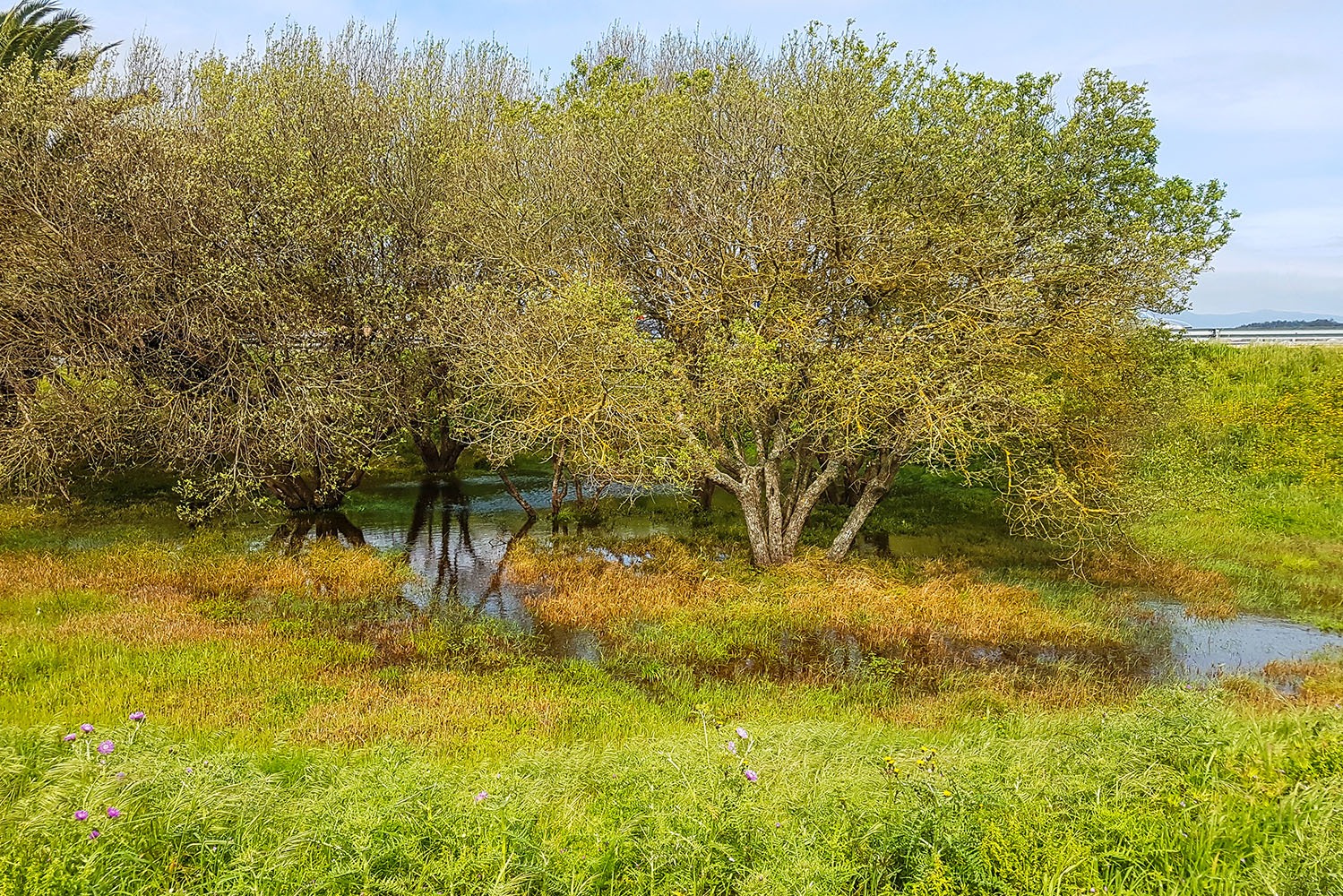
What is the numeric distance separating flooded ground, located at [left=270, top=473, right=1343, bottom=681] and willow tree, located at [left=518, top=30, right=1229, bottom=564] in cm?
351

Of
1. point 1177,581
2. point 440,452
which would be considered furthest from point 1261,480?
point 440,452

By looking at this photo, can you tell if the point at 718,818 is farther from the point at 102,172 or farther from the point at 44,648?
the point at 102,172

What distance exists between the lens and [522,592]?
16.9m

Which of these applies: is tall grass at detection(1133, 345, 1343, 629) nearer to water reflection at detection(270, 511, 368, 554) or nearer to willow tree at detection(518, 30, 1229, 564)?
willow tree at detection(518, 30, 1229, 564)

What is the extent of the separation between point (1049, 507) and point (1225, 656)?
4.53 metres

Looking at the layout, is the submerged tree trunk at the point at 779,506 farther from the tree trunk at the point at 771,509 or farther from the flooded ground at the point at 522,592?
the flooded ground at the point at 522,592

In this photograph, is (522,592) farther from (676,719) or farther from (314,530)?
(314,530)

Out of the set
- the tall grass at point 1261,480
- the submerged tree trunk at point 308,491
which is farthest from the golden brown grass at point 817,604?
the submerged tree trunk at point 308,491

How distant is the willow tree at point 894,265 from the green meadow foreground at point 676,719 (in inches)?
118

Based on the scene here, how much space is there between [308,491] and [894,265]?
19354mm

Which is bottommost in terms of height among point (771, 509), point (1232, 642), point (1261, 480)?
point (1232, 642)

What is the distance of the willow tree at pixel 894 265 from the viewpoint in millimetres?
16266

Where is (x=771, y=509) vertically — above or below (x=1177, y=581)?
above

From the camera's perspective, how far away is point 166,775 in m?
5.86
